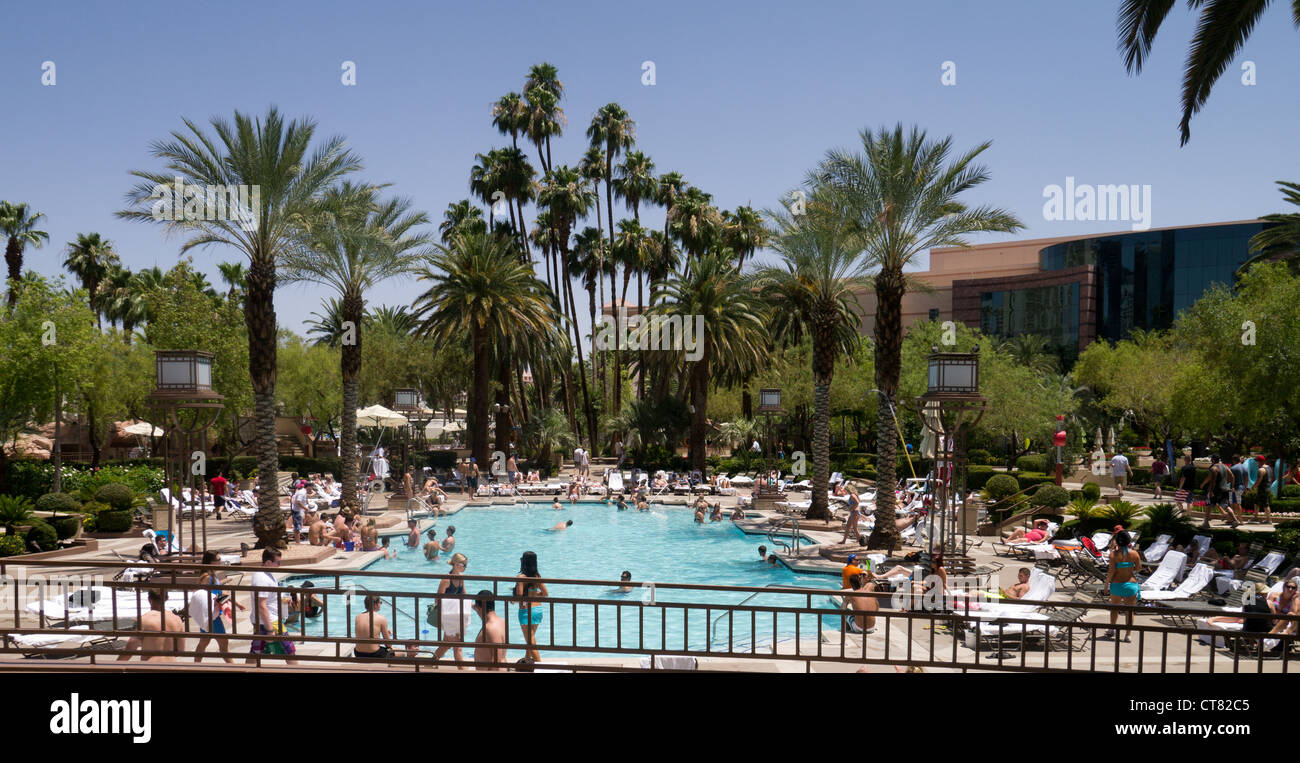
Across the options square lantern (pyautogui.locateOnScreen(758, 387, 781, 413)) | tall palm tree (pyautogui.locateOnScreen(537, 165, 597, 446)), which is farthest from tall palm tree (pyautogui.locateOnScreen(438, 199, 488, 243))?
square lantern (pyautogui.locateOnScreen(758, 387, 781, 413))

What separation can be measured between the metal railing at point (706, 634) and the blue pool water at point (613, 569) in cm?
9

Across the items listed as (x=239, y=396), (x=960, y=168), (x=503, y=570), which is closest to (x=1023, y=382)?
(x=960, y=168)

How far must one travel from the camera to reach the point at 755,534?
22016mm

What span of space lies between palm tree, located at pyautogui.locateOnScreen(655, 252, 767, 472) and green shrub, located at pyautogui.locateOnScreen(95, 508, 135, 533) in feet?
63.4

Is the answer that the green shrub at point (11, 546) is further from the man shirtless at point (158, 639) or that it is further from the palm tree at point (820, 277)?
the palm tree at point (820, 277)

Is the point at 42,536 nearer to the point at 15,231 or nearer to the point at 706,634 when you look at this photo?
the point at 706,634

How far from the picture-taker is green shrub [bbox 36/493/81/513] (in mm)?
19062

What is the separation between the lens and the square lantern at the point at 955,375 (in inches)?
560

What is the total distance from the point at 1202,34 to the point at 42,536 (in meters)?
23.1
